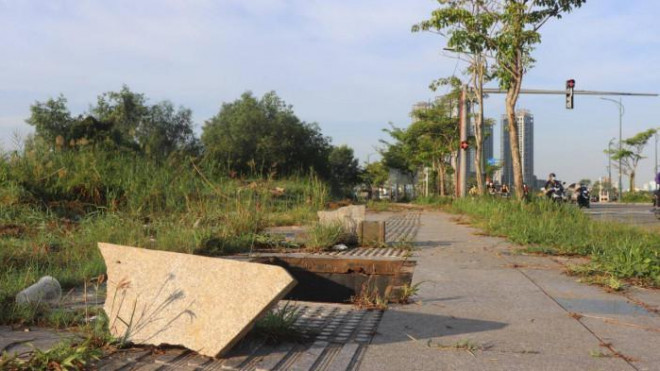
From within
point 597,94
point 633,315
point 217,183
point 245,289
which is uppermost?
point 597,94

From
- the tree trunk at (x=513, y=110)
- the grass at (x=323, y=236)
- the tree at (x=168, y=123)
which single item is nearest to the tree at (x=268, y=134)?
the tree at (x=168, y=123)

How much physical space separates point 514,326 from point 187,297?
1.83m

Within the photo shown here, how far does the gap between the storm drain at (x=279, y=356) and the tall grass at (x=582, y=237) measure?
2889 millimetres

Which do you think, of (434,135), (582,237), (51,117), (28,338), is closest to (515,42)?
(582,237)

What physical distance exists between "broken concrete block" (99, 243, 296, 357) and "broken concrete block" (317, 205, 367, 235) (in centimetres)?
382

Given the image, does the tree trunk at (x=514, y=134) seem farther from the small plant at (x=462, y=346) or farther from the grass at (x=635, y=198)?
the grass at (x=635, y=198)

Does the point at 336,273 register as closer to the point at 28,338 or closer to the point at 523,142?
the point at 28,338

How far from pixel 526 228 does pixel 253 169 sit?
4.32 metres

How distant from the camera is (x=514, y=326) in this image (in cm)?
320

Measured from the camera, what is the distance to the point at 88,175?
9562 mm

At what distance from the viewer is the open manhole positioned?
511 cm

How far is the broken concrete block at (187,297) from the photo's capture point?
2592 mm

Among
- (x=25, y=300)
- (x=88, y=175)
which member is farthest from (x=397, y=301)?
(x=88, y=175)

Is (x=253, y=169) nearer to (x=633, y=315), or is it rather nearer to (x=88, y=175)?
(x=88, y=175)
